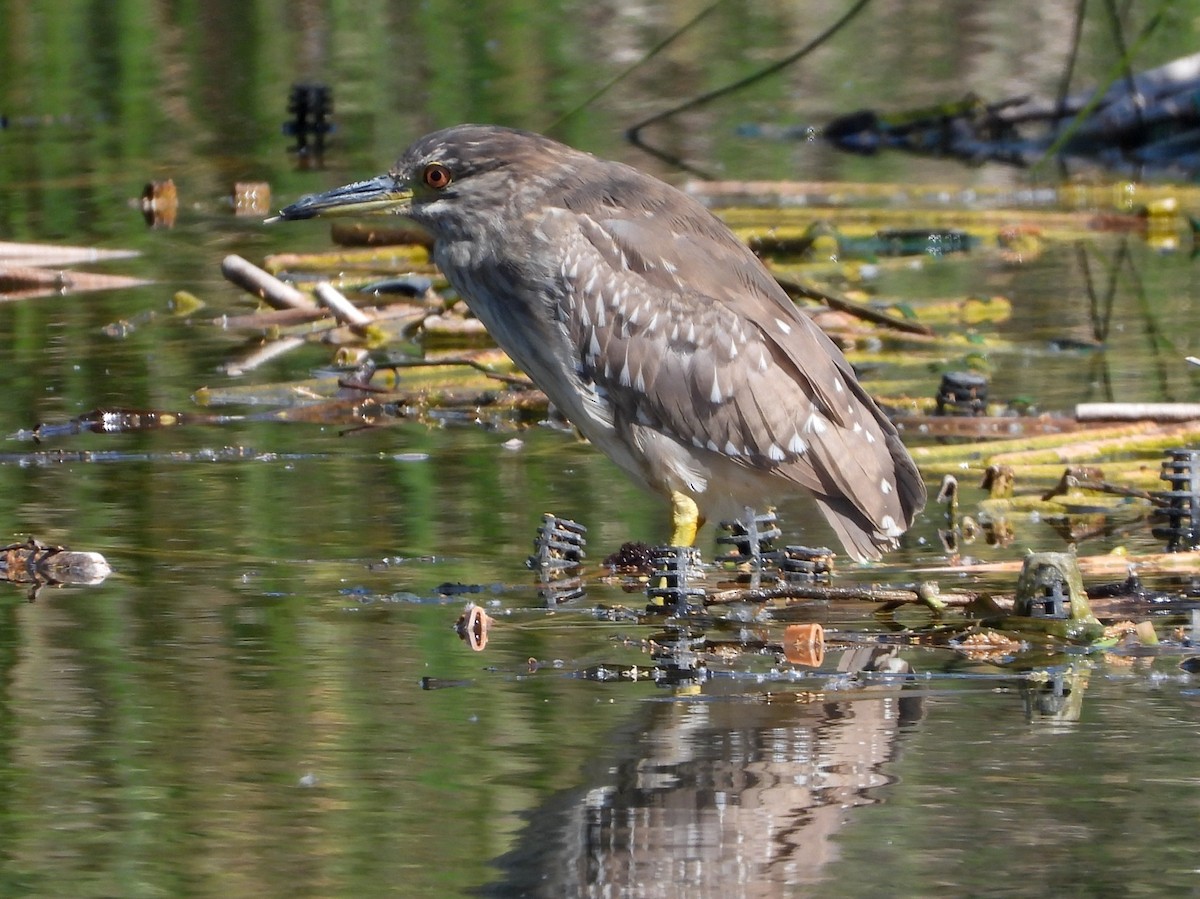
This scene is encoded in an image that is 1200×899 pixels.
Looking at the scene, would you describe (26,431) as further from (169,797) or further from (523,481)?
(169,797)

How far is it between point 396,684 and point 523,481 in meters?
2.48

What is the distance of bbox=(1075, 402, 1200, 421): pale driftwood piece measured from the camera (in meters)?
8.06

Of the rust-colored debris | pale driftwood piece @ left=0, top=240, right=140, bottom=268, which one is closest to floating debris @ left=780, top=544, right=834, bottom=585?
the rust-colored debris

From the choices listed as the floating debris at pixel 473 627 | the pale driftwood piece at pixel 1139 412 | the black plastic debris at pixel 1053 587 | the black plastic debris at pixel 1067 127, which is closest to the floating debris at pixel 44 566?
the floating debris at pixel 473 627

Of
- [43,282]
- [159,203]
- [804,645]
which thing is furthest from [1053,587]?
[159,203]

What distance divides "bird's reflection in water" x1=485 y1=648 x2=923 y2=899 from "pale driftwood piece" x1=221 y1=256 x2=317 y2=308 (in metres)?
5.39

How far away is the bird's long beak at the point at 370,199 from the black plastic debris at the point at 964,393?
89.2 inches

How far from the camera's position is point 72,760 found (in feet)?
16.0

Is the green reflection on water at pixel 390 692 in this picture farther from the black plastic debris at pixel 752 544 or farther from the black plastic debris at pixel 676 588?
the black plastic debris at pixel 752 544

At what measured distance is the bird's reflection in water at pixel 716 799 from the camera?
4.23 metres

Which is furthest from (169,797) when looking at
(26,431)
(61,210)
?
(61,210)

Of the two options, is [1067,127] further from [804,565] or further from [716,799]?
[716,799]

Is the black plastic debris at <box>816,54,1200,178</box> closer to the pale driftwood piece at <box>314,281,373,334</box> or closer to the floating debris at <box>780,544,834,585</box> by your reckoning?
the pale driftwood piece at <box>314,281,373,334</box>

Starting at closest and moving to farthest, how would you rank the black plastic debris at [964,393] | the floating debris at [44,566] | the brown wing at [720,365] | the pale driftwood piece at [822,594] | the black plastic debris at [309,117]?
1. the pale driftwood piece at [822,594]
2. the floating debris at [44,566]
3. the brown wing at [720,365]
4. the black plastic debris at [964,393]
5. the black plastic debris at [309,117]
